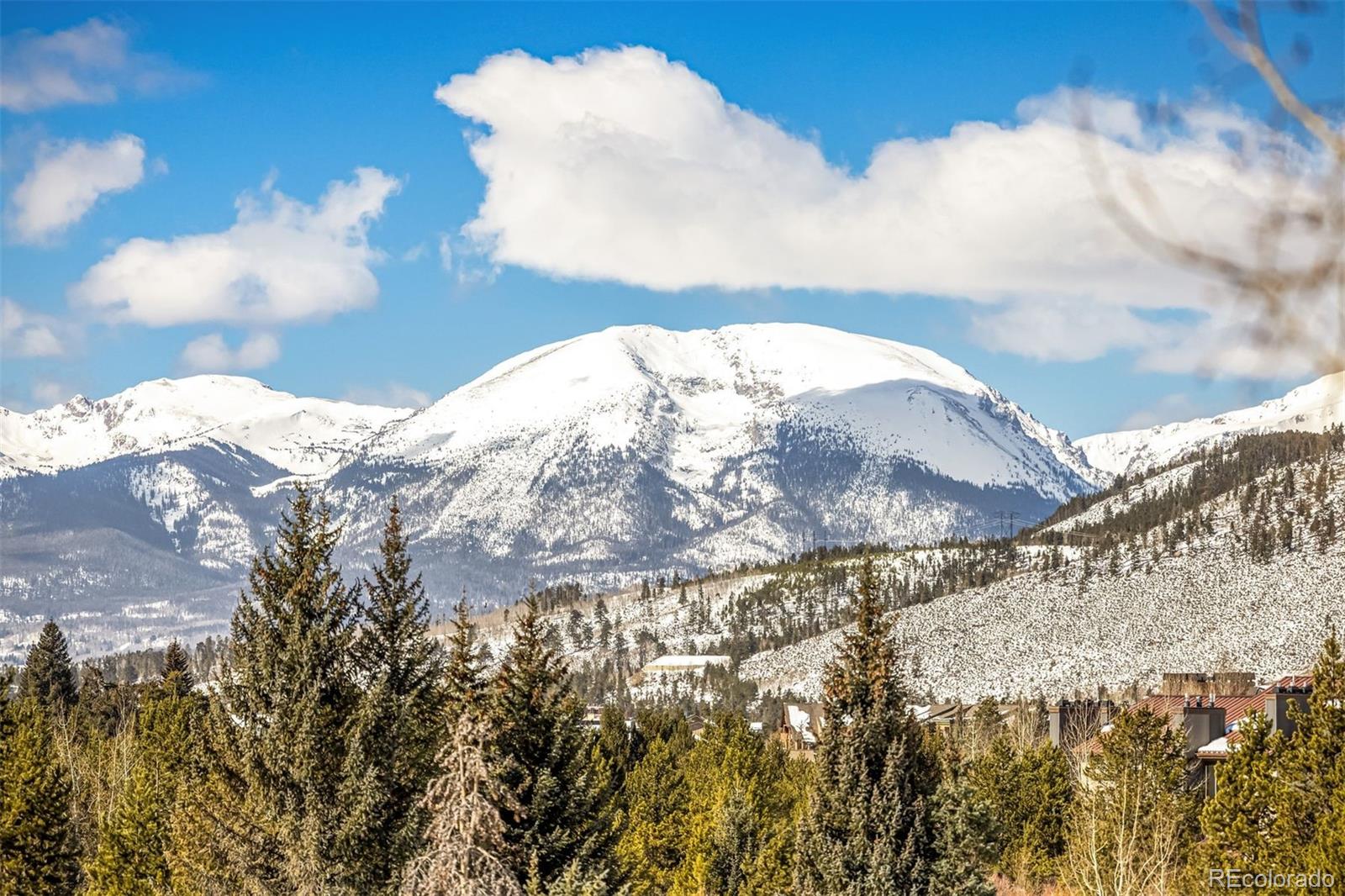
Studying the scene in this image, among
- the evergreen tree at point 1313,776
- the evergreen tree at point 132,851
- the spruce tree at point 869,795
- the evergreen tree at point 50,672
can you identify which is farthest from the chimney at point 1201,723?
the evergreen tree at point 50,672

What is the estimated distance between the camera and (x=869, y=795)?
3422 cm

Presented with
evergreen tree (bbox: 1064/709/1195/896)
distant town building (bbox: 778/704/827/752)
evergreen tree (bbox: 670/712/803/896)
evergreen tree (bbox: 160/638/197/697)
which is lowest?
distant town building (bbox: 778/704/827/752)

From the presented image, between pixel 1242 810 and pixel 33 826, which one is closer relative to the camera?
pixel 1242 810

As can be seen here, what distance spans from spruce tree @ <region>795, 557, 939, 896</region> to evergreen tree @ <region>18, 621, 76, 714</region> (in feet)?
335

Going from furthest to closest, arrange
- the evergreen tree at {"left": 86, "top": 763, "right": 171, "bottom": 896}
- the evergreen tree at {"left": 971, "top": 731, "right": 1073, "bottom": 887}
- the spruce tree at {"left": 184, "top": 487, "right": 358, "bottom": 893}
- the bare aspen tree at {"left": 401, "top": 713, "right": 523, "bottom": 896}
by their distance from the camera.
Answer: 1. the evergreen tree at {"left": 971, "top": 731, "right": 1073, "bottom": 887}
2. the evergreen tree at {"left": 86, "top": 763, "right": 171, "bottom": 896}
3. the spruce tree at {"left": 184, "top": 487, "right": 358, "bottom": 893}
4. the bare aspen tree at {"left": 401, "top": 713, "right": 523, "bottom": 896}

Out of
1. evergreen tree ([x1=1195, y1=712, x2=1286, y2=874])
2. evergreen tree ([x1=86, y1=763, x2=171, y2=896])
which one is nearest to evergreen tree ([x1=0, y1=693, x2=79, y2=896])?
evergreen tree ([x1=86, y1=763, x2=171, y2=896])

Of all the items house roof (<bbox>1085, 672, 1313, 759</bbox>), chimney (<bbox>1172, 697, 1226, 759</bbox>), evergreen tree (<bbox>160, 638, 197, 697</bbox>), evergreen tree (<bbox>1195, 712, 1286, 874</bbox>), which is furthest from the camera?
evergreen tree (<bbox>160, 638, 197, 697</bbox>)

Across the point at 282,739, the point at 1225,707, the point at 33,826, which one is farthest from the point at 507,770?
the point at 1225,707

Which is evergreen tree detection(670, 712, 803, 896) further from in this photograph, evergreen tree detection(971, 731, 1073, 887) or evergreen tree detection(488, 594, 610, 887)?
evergreen tree detection(488, 594, 610, 887)

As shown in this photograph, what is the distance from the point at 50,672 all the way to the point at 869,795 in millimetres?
109607

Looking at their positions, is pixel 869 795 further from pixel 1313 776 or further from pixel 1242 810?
pixel 1313 776

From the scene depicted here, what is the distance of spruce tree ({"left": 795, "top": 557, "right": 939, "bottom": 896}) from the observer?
3359cm

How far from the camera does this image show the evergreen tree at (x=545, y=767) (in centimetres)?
3131

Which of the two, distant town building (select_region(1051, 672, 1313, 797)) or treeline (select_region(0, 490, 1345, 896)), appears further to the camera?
distant town building (select_region(1051, 672, 1313, 797))
